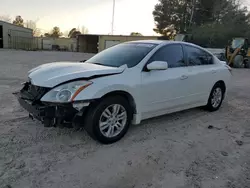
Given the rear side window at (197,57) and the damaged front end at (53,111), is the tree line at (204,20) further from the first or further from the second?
the damaged front end at (53,111)

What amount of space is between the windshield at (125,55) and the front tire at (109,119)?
731 millimetres

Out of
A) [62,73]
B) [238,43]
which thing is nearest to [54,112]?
[62,73]

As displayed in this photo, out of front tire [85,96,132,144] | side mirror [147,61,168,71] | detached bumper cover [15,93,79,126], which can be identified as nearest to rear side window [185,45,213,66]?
side mirror [147,61,168,71]

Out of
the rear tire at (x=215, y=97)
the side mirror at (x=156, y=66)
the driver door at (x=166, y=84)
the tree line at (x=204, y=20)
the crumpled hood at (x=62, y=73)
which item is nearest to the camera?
the crumpled hood at (x=62, y=73)

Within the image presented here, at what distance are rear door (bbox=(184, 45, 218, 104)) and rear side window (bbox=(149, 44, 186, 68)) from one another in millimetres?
222

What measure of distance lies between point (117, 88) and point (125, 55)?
3.37 feet

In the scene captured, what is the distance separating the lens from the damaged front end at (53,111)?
10.5 ft

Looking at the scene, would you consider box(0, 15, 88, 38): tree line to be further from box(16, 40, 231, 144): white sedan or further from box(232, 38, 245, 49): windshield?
box(16, 40, 231, 144): white sedan

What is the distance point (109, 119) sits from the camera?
143 inches

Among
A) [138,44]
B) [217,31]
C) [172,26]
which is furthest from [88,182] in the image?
[172,26]

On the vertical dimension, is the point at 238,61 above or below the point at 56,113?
above

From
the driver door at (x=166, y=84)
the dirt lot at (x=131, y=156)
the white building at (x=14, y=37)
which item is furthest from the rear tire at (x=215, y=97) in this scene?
the white building at (x=14, y=37)

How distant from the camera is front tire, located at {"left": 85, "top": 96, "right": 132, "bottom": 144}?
3416 millimetres

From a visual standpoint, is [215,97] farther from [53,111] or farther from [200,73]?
[53,111]
